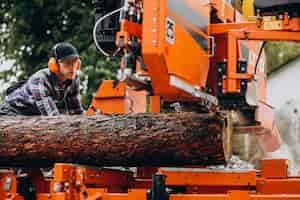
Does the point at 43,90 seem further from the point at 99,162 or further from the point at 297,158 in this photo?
the point at 297,158

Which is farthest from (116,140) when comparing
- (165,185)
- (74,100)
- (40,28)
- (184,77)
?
(40,28)

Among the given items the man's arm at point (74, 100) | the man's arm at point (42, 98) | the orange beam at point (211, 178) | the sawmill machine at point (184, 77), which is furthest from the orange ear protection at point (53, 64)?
the orange beam at point (211, 178)

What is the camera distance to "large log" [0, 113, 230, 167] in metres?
5.43

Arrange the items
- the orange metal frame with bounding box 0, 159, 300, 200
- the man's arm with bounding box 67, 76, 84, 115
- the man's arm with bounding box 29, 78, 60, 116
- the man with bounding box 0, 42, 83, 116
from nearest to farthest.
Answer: the orange metal frame with bounding box 0, 159, 300, 200 < the man's arm with bounding box 29, 78, 60, 116 < the man with bounding box 0, 42, 83, 116 < the man's arm with bounding box 67, 76, 84, 115

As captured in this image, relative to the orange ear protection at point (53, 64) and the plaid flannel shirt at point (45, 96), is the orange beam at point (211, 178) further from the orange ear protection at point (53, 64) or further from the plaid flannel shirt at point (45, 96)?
the orange ear protection at point (53, 64)

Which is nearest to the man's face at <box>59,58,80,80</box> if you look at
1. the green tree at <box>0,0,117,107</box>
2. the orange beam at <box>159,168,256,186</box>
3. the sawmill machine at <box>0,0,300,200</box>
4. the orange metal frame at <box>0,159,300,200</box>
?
the sawmill machine at <box>0,0,300,200</box>

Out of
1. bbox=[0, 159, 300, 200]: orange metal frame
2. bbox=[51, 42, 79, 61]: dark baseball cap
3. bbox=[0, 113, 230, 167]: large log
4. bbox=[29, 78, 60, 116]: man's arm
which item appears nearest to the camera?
bbox=[0, 159, 300, 200]: orange metal frame

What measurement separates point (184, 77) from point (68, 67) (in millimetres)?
1845

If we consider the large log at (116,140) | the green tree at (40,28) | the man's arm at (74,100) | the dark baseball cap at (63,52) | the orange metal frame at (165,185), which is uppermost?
the green tree at (40,28)

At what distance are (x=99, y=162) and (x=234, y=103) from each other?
1.31 meters

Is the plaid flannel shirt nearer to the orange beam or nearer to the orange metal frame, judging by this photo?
the orange metal frame

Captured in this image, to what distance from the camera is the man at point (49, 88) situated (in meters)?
6.86

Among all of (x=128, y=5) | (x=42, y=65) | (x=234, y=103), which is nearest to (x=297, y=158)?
(x=42, y=65)

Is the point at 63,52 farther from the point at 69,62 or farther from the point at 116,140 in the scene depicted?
the point at 116,140
